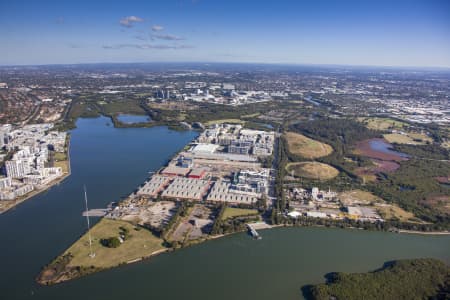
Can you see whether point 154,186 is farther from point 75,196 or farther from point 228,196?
point 228,196

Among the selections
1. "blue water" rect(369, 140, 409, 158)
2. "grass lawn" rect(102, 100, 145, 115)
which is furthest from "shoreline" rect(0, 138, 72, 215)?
"blue water" rect(369, 140, 409, 158)

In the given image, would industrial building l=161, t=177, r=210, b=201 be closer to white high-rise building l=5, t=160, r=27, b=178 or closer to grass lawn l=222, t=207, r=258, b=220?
grass lawn l=222, t=207, r=258, b=220

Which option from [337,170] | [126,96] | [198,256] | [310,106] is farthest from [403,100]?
[198,256]

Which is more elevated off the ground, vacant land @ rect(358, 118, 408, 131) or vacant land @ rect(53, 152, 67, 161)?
vacant land @ rect(358, 118, 408, 131)

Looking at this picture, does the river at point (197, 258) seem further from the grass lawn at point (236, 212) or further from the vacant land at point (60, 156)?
the vacant land at point (60, 156)

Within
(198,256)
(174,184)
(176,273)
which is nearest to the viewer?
(176,273)

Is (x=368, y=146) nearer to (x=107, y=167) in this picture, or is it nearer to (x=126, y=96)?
(x=107, y=167)

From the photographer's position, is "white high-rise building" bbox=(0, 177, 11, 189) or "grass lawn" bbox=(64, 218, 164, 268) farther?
"white high-rise building" bbox=(0, 177, 11, 189)
